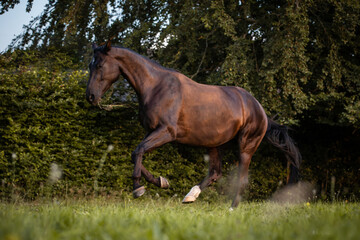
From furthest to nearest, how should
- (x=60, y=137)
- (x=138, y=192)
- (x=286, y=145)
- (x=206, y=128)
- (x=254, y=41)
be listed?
(x=254, y=41), (x=60, y=137), (x=286, y=145), (x=206, y=128), (x=138, y=192)

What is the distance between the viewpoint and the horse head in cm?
457

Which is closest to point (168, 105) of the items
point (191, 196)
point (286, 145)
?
point (191, 196)

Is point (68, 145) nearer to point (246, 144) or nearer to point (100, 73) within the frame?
point (100, 73)

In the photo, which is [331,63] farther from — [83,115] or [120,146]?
[83,115]

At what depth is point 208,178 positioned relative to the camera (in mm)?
5531

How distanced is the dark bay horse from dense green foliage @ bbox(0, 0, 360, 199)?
1.47m

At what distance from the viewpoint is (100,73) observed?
4.62 m

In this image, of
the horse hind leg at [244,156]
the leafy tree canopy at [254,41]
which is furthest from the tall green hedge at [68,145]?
the leafy tree canopy at [254,41]

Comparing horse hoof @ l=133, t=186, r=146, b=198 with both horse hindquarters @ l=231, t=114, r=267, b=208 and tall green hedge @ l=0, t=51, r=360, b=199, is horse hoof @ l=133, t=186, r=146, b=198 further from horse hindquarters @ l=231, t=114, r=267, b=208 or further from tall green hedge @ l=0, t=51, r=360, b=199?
horse hindquarters @ l=231, t=114, r=267, b=208

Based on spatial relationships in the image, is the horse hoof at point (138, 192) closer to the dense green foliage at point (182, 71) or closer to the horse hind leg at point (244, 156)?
the dense green foliage at point (182, 71)

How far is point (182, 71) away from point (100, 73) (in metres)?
4.12

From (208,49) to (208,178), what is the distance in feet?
16.1

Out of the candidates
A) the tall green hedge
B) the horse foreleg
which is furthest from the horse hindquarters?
the horse foreleg

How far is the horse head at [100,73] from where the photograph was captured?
4570 millimetres
